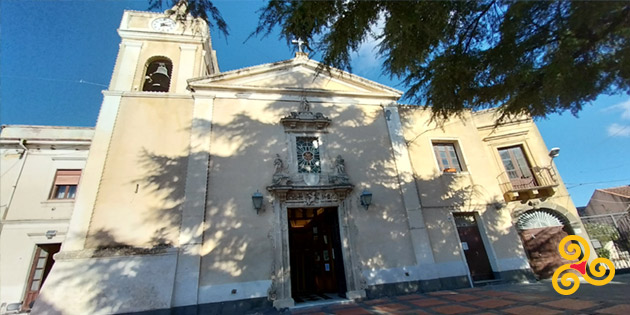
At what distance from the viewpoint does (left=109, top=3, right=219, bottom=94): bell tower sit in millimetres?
8977

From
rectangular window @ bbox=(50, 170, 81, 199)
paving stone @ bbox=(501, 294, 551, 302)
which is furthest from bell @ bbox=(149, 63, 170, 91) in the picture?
paving stone @ bbox=(501, 294, 551, 302)

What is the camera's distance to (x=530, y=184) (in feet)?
30.5

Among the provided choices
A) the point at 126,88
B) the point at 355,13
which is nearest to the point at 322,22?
the point at 355,13

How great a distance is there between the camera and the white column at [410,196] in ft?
25.1

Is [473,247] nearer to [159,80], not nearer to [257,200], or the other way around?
[257,200]

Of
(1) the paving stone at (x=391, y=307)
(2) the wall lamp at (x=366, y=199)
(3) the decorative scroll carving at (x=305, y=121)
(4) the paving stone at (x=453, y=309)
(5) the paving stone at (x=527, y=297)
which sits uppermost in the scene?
(3) the decorative scroll carving at (x=305, y=121)

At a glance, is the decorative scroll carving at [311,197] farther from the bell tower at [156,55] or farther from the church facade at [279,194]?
the bell tower at [156,55]

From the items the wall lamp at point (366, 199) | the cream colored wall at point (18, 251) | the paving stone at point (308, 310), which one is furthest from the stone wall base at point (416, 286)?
the cream colored wall at point (18, 251)

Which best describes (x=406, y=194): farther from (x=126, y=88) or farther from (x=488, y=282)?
(x=126, y=88)

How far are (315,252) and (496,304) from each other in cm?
556

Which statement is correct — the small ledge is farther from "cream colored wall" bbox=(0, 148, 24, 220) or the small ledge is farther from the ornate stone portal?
"cream colored wall" bbox=(0, 148, 24, 220)

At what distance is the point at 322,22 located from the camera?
397 cm

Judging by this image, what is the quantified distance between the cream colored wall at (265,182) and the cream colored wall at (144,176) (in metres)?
0.95

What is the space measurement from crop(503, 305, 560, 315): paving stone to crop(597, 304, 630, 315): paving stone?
567 millimetres
